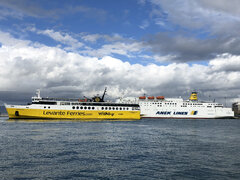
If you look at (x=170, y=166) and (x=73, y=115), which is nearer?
(x=170, y=166)

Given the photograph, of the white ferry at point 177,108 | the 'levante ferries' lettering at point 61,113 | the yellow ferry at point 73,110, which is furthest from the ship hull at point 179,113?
the 'levante ferries' lettering at point 61,113

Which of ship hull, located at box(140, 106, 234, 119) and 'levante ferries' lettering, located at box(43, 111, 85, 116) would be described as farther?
ship hull, located at box(140, 106, 234, 119)

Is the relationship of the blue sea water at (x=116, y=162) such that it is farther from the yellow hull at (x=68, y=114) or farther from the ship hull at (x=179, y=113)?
the ship hull at (x=179, y=113)

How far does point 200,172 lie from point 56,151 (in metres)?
13.4

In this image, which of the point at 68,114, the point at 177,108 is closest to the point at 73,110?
the point at 68,114

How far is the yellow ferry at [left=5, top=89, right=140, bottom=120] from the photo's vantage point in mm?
54438

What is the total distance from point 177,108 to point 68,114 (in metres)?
45.7

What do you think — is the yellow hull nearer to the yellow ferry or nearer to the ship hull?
the yellow ferry

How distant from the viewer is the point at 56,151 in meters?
19.7

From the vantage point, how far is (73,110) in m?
59.3

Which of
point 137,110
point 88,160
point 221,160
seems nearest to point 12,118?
point 137,110

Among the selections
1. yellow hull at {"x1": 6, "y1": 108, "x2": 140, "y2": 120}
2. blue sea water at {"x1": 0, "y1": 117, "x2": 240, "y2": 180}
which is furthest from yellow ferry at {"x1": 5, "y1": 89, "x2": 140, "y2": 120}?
blue sea water at {"x1": 0, "y1": 117, "x2": 240, "y2": 180}

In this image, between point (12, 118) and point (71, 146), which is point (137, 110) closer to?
point (12, 118)

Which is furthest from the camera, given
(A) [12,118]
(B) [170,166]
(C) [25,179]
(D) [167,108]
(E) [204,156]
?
(D) [167,108]
